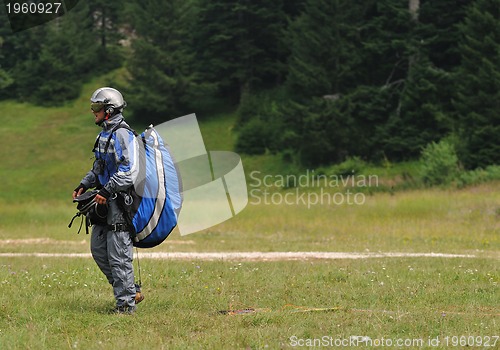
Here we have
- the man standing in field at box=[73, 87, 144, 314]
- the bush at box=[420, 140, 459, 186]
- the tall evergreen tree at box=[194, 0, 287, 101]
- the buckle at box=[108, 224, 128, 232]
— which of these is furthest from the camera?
the tall evergreen tree at box=[194, 0, 287, 101]

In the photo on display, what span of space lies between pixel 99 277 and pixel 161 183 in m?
3.40

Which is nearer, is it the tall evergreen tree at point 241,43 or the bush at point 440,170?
the bush at point 440,170

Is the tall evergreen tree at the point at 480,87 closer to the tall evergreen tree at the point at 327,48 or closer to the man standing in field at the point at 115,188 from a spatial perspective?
the tall evergreen tree at the point at 327,48

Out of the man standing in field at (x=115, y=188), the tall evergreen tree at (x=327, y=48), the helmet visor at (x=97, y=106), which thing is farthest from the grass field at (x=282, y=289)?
the tall evergreen tree at (x=327, y=48)

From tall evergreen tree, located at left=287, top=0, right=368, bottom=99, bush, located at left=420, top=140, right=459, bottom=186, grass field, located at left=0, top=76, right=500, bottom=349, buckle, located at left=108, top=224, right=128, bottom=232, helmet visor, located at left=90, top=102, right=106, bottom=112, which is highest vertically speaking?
helmet visor, located at left=90, top=102, right=106, bottom=112

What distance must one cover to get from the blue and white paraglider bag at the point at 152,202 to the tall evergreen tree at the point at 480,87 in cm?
3430

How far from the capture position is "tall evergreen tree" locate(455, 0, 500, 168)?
40125 mm

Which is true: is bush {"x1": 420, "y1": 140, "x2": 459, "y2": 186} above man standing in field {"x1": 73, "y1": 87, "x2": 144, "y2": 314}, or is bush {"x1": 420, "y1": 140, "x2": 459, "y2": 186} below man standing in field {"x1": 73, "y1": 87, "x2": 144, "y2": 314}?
below

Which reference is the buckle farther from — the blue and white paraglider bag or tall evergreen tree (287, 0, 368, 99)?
tall evergreen tree (287, 0, 368, 99)

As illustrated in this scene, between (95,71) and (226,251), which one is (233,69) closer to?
(95,71)

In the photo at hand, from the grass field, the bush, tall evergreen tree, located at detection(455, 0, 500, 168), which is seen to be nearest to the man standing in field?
the grass field

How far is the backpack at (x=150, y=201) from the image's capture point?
25.7ft

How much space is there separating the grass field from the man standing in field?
384 mm

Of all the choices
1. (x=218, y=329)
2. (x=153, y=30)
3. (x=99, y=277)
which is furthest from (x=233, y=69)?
(x=218, y=329)
